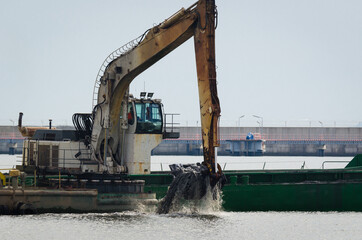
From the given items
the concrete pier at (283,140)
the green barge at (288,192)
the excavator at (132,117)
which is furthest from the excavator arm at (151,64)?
the concrete pier at (283,140)

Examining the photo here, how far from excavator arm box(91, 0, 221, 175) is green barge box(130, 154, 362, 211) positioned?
355 cm

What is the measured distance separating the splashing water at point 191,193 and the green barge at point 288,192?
285cm

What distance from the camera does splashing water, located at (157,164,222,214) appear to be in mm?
36750

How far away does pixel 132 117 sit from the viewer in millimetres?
39969

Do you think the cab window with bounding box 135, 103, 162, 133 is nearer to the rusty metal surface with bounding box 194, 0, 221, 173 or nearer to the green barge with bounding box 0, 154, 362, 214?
the green barge with bounding box 0, 154, 362, 214

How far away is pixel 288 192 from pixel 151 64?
33.4 ft

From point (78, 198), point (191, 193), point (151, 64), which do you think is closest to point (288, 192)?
point (191, 193)

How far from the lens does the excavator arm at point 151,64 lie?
36.3 meters

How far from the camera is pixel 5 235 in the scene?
33500 millimetres

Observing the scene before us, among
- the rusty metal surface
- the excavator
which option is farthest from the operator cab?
the rusty metal surface

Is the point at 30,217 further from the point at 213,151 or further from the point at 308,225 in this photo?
the point at 308,225

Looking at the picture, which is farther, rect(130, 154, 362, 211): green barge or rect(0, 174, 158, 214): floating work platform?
rect(130, 154, 362, 211): green barge

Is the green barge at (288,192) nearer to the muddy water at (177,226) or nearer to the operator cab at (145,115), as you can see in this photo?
the muddy water at (177,226)

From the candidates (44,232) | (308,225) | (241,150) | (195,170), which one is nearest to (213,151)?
(195,170)
